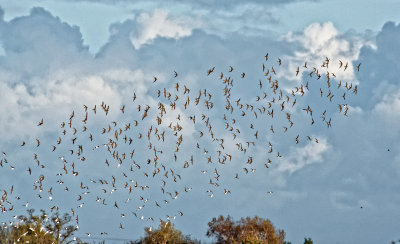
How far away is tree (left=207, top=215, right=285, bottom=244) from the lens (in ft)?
370

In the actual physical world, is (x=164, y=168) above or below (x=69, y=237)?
below

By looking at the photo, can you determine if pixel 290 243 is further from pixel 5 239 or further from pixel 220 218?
pixel 5 239

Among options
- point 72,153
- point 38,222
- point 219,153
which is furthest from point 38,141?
point 38,222

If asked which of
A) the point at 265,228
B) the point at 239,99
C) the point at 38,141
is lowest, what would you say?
the point at 38,141

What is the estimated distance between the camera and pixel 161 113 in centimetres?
5781

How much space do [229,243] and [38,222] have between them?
32685 mm

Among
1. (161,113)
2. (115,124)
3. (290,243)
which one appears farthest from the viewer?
(290,243)

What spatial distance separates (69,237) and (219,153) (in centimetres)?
4533

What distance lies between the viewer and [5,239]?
280 feet

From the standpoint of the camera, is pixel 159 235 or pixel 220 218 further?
pixel 220 218

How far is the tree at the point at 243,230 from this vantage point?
113 m

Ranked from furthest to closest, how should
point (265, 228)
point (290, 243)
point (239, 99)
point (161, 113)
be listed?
point (265, 228), point (290, 243), point (239, 99), point (161, 113)

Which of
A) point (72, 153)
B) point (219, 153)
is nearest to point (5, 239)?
point (72, 153)

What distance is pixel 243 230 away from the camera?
117 meters
